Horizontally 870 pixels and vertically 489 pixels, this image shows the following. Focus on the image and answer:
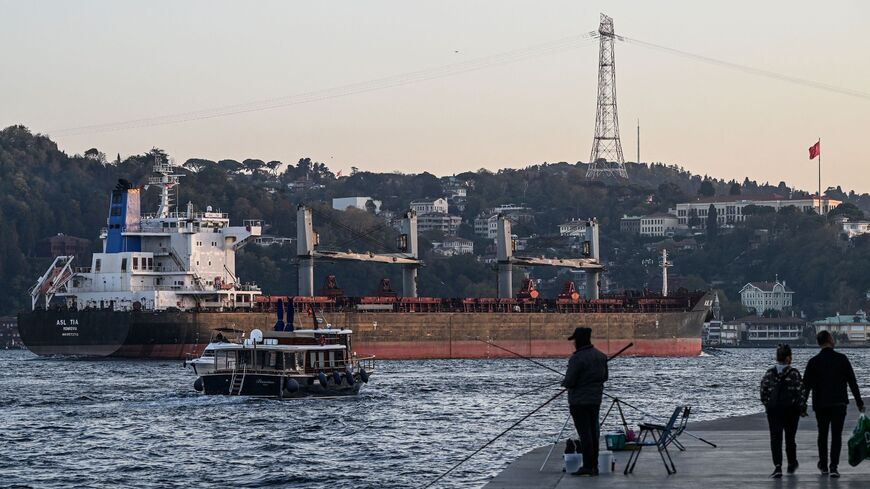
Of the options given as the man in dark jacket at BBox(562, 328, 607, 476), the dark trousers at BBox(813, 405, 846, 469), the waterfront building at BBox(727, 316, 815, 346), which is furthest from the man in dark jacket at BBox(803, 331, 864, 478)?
the waterfront building at BBox(727, 316, 815, 346)

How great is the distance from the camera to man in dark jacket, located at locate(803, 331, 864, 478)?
65.5ft

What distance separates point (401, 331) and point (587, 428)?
7269 cm

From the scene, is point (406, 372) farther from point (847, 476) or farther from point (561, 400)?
point (847, 476)

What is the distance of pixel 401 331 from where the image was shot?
92.9 metres

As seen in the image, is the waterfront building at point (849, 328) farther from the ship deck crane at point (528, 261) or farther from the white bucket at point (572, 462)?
the white bucket at point (572, 462)

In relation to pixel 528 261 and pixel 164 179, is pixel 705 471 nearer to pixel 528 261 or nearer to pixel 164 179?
pixel 164 179

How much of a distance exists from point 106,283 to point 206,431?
54452 millimetres

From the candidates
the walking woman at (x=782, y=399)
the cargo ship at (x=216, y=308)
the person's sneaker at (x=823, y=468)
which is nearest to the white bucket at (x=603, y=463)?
the walking woman at (x=782, y=399)

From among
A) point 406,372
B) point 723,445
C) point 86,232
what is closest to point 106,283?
point 406,372


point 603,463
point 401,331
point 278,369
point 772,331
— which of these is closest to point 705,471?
point 603,463

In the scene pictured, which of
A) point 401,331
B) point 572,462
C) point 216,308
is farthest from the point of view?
point 401,331

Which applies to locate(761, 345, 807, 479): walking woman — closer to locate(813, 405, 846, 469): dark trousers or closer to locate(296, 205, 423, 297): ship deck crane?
locate(813, 405, 846, 469): dark trousers

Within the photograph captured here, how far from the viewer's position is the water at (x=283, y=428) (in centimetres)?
2823

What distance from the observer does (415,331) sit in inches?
3691
